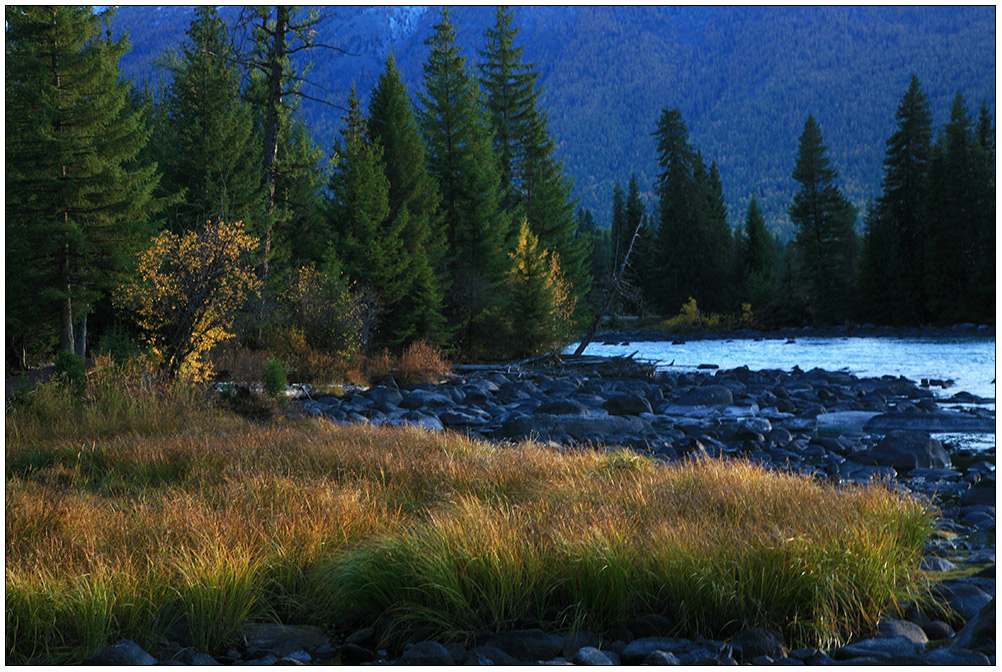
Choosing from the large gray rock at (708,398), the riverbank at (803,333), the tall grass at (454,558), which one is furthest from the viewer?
the riverbank at (803,333)

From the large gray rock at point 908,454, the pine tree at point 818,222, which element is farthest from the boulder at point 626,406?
the pine tree at point 818,222

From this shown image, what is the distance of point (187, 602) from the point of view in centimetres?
398

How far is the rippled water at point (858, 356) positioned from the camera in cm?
2183

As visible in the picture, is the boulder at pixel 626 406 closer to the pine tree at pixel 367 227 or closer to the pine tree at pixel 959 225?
the pine tree at pixel 367 227

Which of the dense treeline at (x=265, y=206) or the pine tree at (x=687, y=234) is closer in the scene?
the dense treeline at (x=265, y=206)

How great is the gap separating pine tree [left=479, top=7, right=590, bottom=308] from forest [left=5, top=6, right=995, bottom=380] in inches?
4.7

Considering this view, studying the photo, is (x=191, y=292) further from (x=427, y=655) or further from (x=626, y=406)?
(x=427, y=655)

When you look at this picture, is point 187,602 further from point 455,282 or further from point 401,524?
point 455,282

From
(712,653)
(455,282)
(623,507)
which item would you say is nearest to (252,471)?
(623,507)

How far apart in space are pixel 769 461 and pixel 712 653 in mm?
6235

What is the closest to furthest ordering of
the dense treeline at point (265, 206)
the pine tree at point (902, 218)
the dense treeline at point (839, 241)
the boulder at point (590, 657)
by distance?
the boulder at point (590, 657) < the dense treeline at point (265, 206) < the dense treeline at point (839, 241) < the pine tree at point (902, 218)

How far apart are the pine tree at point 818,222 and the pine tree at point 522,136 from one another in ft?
59.6

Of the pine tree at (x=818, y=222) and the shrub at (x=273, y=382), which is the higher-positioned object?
the pine tree at (x=818, y=222)

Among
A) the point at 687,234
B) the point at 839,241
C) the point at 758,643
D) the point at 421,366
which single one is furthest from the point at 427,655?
the point at 687,234
